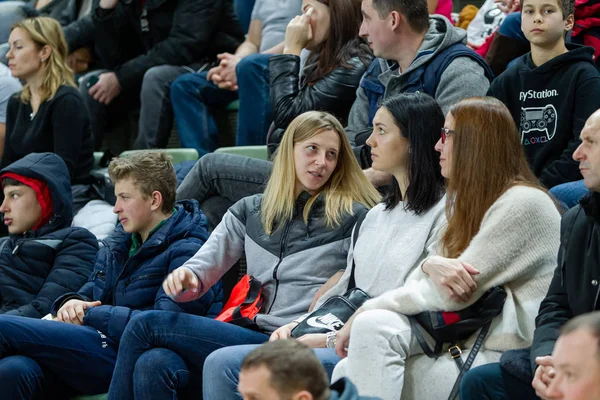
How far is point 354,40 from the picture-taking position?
483cm

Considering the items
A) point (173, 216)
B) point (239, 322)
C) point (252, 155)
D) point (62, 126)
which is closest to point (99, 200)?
point (62, 126)

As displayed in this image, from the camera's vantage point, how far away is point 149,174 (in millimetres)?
4312

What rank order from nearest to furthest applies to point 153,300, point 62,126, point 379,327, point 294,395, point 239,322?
1. point 294,395
2. point 379,327
3. point 239,322
4. point 153,300
5. point 62,126

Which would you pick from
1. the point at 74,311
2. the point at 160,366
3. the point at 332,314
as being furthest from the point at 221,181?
the point at 332,314

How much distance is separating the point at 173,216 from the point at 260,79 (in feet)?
4.78

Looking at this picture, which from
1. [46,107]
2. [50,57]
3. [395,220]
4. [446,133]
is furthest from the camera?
[50,57]

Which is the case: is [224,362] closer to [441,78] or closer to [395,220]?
[395,220]

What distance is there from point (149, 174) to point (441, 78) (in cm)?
123

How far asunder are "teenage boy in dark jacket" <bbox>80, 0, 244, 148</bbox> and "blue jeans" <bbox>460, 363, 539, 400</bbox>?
3.50 m

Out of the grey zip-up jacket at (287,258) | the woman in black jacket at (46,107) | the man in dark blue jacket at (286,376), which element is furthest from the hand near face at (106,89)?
the man in dark blue jacket at (286,376)

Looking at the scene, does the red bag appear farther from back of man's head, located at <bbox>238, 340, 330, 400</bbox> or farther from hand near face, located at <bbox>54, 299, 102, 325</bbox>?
back of man's head, located at <bbox>238, 340, 330, 400</bbox>

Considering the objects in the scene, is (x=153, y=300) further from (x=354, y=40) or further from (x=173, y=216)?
(x=354, y=40)

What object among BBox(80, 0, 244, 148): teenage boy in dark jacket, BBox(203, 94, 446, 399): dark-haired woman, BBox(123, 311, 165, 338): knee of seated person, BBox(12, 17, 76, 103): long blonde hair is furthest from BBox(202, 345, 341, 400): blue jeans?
BBox(80, 0, 244, 148): teenage boy in dark jacket

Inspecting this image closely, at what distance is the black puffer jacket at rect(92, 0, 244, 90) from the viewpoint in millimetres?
6133
